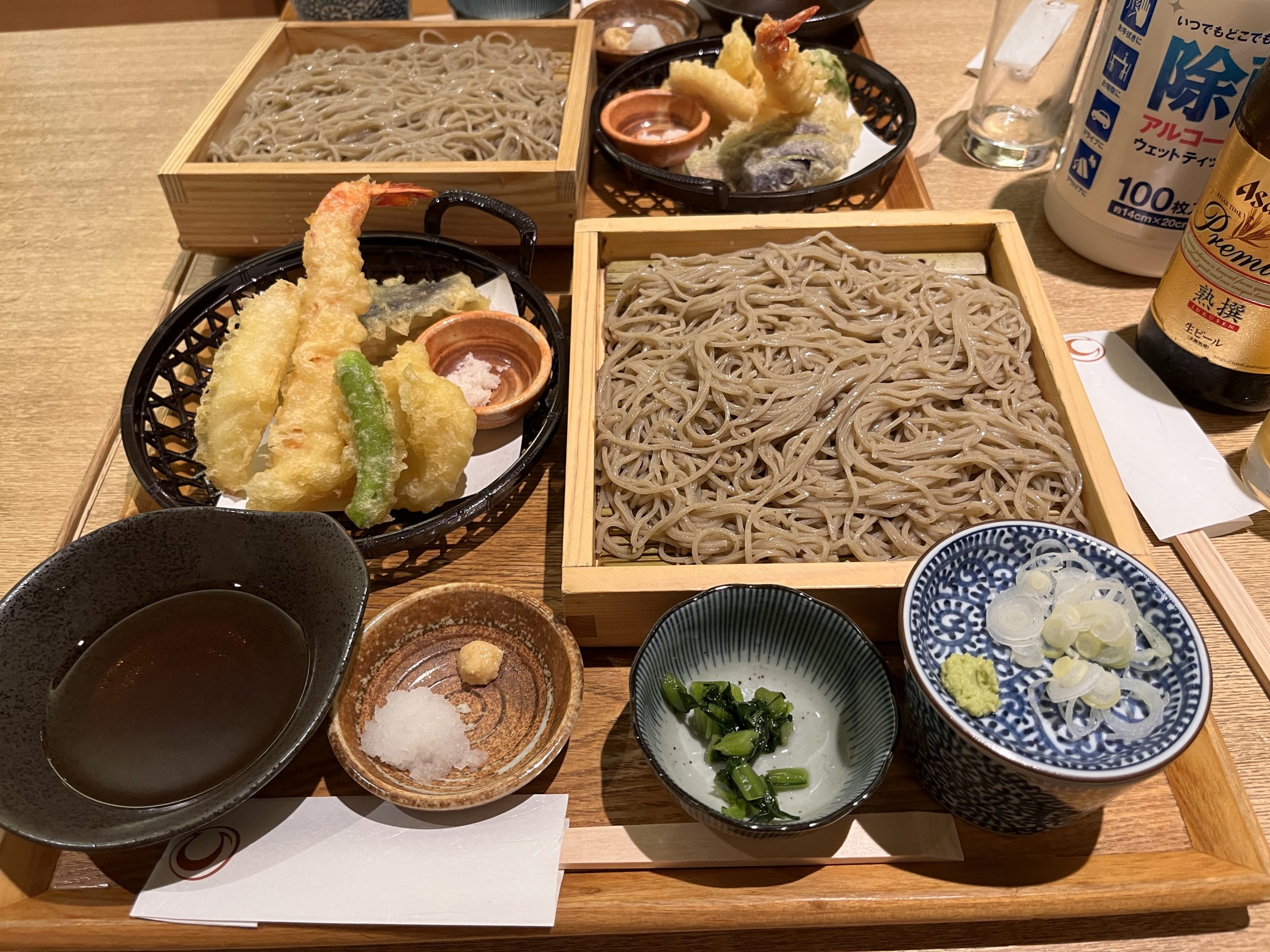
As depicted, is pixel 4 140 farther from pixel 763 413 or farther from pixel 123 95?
pixel 763 413

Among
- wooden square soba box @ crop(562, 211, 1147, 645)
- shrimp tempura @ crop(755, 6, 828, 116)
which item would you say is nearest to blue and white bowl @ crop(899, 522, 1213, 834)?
wooden square soba box @ crop(562, 211, 1147, 645)

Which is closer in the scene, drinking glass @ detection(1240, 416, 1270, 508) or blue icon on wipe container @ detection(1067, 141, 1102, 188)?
drinking glass @ detection(1240, 416, 1270, 508)

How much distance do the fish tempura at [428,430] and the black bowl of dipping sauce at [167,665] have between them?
322mm

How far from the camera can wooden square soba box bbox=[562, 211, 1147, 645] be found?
1504 millimetres

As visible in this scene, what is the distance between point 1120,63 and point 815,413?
4.08 ft

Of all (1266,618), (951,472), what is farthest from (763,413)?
(1266,618)

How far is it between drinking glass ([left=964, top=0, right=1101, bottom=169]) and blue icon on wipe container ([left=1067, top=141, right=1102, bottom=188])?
1.86 ft

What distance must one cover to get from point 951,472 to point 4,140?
3740 mm

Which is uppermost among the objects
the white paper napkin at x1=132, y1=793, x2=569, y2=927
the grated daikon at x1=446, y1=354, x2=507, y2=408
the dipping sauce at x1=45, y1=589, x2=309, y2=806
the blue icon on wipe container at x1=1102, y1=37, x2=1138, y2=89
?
the blue icon on wipe container at x1=1102, y1=37, x2=1138, y2=89

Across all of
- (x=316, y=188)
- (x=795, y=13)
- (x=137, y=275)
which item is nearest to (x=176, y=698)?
Result: (x=316, y=188)

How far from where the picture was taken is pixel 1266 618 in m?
1.67

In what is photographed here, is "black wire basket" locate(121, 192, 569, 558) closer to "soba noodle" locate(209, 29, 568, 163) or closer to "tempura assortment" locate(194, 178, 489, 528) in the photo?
"tempura assortment" locate(194, 178, 489, 528)

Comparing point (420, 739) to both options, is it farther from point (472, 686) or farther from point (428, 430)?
point (428, 430)

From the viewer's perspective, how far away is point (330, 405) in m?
1.83
